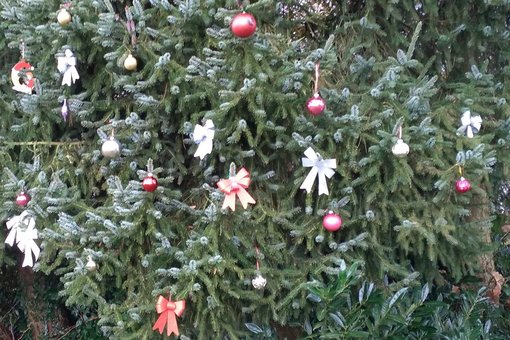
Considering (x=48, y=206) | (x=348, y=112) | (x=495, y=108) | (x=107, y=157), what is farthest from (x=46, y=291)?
(x=495, y=108)

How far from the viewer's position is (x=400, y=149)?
170cm

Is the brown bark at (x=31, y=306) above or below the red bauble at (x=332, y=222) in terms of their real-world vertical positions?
below

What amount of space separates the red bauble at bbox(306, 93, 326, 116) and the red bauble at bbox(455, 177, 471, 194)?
0.57 meters

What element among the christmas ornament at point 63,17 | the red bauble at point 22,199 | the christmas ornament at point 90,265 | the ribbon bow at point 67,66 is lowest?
the christmas ornament at point 90,265

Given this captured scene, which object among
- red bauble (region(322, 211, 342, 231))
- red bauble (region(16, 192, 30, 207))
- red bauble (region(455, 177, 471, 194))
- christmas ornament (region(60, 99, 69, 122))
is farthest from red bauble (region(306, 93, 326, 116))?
red bauble (region(16, 192, 30, 207))

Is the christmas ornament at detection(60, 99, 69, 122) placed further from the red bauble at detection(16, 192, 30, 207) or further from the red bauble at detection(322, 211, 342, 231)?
the red bauble at detection(322, 211, 342, 231)

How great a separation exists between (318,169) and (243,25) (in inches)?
22.9

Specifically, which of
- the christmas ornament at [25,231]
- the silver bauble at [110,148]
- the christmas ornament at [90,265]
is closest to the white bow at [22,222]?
the christmas ornament at [25,231]

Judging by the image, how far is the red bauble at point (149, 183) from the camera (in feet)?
5.85

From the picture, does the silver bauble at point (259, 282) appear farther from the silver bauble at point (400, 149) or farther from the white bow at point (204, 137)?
the silver bauble at point (400, 149)

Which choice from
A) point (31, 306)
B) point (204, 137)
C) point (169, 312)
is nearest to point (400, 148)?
point (204, 137)

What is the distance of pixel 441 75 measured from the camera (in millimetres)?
2201

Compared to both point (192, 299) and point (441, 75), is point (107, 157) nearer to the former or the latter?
point (192, 299)

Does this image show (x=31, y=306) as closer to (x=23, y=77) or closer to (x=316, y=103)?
(x=23, y=77)
